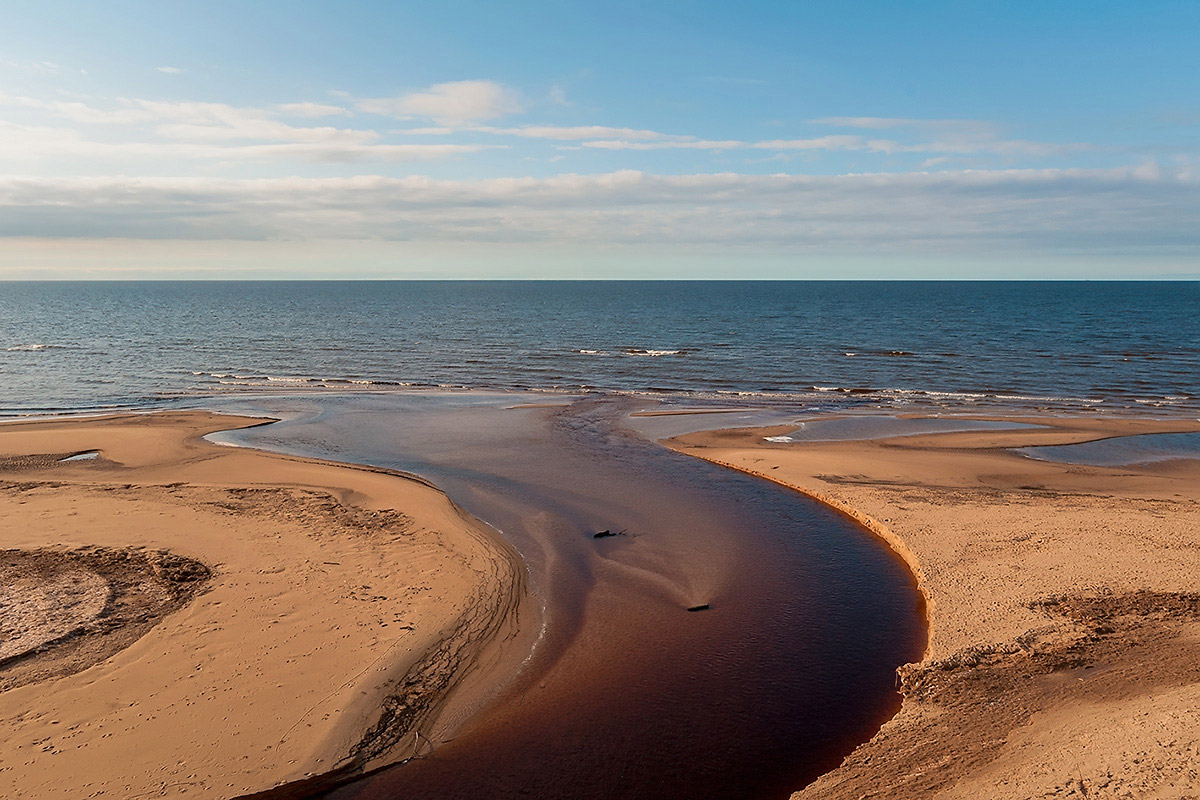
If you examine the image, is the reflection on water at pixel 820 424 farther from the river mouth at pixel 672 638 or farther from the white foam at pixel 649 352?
the white foam at pixel 649 352

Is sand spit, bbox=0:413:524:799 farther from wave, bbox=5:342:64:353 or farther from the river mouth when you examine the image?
wave, bbox=5:342:64:353

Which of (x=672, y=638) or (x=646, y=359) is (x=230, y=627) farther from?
(x=646, y=359)

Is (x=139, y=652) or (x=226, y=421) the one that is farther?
(x=226, y=421)

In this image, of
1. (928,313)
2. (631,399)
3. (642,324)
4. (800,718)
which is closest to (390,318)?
(642,324)

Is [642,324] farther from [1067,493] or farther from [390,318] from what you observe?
[1067,493]

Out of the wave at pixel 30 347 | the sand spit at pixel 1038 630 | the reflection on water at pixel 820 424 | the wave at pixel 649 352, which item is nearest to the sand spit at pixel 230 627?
the sand spit at pixel 1038 630
